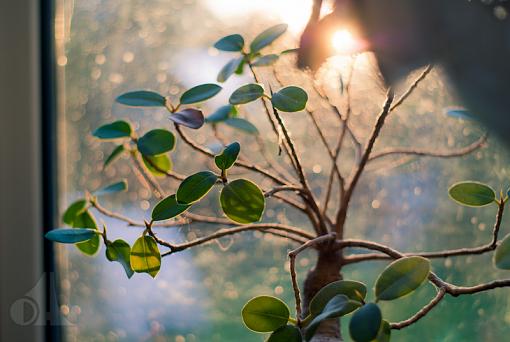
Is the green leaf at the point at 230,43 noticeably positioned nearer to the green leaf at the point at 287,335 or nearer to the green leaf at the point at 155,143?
the green leaf at the point at 155,143

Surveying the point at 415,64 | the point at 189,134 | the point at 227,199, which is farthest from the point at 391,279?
A: the point at 189,134

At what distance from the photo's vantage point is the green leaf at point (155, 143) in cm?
61

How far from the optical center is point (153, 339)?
0.90 metres

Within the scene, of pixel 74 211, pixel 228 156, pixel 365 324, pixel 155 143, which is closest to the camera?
pixel 365 324

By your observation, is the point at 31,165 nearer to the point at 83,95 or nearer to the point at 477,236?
the point at 83,95

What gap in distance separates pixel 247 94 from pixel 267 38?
0.12 metres

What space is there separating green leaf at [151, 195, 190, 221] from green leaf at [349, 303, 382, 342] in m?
0.20

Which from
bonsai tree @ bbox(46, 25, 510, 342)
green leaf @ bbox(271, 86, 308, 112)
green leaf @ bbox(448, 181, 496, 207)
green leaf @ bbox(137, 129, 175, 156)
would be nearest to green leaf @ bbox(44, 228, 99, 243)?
bonsai tree @ bbox(46, 25, 510, 342)

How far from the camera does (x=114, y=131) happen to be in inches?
26.6

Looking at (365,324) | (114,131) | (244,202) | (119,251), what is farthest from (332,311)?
(114,131)

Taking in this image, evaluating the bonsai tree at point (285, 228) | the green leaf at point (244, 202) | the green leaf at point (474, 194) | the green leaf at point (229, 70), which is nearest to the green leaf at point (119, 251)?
the bonsai tree at point (285, 228)

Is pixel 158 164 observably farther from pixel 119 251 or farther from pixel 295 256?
pixel 295 256

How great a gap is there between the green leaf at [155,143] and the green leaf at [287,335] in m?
0.24

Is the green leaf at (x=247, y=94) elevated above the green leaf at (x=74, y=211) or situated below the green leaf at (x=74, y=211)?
above
